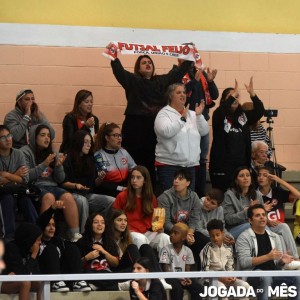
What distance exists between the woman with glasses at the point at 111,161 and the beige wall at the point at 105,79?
1.17 metres

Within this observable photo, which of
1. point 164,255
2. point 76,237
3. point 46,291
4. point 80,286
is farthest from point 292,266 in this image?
point 46,291

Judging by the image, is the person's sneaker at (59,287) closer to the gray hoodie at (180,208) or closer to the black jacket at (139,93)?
the gray hoodie at (180,208)

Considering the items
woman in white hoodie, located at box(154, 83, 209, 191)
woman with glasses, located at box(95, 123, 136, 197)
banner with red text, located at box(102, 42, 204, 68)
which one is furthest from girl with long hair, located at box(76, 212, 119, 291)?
banner with red text, located at box(102, 42, 204, 68)

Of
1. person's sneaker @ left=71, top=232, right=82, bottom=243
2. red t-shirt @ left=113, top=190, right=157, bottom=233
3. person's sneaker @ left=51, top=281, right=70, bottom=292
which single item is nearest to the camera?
person's sneaker @ left=51, top=281, right=70, bottom=292

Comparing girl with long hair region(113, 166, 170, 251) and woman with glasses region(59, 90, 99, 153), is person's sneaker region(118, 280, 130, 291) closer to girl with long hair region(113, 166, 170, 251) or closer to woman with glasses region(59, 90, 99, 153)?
girl with long hair region(113, 166, 170, 251)

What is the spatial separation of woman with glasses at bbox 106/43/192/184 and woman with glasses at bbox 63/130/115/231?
66 cm

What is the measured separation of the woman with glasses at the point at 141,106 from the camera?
11023 mm

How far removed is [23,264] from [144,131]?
2524mm

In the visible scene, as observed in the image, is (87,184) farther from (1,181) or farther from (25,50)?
(25,50)

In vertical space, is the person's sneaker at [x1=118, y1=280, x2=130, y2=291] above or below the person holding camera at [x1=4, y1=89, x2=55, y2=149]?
below

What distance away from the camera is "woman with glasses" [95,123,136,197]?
10.6 meters

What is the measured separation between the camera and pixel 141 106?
11047 mm

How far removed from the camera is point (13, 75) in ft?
38.7

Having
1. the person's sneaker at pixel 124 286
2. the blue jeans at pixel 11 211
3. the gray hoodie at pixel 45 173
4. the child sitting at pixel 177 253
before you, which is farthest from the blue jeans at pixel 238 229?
the person's sneaker at pixel 124 286
